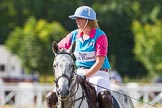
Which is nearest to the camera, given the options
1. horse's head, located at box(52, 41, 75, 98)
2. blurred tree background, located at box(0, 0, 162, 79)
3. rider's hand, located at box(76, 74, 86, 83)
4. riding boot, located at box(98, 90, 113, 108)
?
horse's head, located at box(52, 41, 75, 98)

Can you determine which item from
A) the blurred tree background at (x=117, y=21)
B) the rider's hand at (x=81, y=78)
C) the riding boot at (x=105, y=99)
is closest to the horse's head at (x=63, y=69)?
the rider's hand at (x=81, y=78)

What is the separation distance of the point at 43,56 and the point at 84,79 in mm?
33074

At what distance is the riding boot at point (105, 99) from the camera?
11.8 meters

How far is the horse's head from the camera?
10.5 metres

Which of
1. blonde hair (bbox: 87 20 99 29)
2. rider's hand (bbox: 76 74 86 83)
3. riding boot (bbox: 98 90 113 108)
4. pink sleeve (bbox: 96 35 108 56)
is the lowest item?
riding boot (bbox: 98 90 113 108)

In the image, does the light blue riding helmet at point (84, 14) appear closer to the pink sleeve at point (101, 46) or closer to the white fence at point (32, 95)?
the pink sleeve at point (101, 46)

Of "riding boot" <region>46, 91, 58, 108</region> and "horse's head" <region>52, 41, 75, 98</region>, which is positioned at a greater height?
"horse's head" <region>52, 41, 75, 98</region>

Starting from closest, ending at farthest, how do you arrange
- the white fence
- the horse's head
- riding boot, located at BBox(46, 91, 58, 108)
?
the horse's head < riding boot, located at BBox(46, 91, 58, 108) < the white fence

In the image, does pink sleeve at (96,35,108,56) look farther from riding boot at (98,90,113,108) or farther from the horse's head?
the horse's head

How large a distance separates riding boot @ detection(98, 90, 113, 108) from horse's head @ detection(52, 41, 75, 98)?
3.38 feet

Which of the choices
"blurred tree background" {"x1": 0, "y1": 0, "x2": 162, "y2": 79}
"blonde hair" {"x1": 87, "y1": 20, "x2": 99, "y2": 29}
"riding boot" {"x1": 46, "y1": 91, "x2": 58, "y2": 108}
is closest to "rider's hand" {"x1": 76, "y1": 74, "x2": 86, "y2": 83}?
"riding boot" {"x1": 46, "y1": 91, "x2": 58, "y2": 108}

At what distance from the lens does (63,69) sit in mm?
10695

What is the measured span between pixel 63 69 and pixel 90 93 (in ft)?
3.66

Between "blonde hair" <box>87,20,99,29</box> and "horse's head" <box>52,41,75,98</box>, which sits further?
"blonde hair" <box>87,20,99,29</box>
